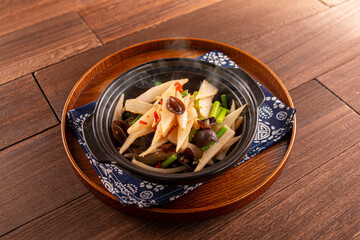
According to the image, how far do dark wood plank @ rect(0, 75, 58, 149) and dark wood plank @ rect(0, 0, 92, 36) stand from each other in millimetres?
569

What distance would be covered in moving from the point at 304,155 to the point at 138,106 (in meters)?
0.75

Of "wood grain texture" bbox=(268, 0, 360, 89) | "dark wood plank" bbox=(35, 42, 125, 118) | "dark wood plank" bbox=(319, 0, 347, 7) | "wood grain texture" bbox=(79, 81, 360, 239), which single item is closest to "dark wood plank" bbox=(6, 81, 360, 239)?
"wood grain texture" bbox=(79, 81, 360, 239)

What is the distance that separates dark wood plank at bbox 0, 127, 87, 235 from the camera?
130cm

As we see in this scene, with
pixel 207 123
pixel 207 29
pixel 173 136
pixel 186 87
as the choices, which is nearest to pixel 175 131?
pixel 173 136

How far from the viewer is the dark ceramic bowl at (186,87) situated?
1.09 m

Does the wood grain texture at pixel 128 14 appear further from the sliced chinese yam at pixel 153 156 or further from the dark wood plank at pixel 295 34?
the sliced chinese yam at pixel 153 156

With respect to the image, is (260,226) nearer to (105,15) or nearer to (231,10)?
(231,10)

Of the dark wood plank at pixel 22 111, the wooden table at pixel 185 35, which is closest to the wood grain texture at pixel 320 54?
the wooden table at pixel 185 35

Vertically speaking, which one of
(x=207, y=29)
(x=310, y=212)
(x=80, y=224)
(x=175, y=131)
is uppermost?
(x=175, y=131)

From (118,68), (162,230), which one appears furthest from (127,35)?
(162,230)

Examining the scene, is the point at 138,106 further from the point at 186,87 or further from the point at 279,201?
the point at 279,201

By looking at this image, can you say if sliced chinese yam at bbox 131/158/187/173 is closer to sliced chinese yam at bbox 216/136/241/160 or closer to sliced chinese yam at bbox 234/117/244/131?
sliced chinese yam at bbox 216/136/241/160

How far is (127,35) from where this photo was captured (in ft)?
6.85

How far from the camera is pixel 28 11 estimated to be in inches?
91.4
